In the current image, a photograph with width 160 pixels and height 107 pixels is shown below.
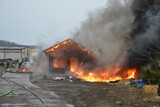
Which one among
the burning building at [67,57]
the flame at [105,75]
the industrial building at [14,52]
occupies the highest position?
the industrial building at [14,52]

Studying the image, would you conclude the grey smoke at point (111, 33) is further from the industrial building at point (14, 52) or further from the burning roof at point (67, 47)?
the industrial building at point (14, 52)

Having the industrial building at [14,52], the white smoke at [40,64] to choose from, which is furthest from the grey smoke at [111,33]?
the industrial building at [14,52]

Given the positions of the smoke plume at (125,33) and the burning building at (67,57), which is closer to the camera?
the smoke plume at (125,33)

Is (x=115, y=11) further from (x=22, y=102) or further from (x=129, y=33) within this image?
(x=22, y=102)

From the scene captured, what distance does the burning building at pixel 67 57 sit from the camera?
1793 inches

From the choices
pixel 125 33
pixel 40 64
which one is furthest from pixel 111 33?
pixel 40 64

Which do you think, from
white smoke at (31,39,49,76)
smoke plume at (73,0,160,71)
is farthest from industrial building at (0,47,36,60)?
smoke plume at (73,0,160,71)

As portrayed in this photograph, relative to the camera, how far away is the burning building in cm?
4553

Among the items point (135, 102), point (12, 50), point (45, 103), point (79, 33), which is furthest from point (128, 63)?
point (12, 50)

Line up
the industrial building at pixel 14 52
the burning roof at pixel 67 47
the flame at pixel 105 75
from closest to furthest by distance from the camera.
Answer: the flame at pixel 105 75
the burning roof at pixel 67 47
the industrial building at pixel 14 52

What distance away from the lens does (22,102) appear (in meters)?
18.4

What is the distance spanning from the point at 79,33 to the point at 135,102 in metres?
33.4

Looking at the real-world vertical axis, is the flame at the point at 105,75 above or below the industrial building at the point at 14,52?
below

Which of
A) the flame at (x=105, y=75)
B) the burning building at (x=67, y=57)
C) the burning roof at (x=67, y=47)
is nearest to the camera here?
the flame at (x=105, y=75)
